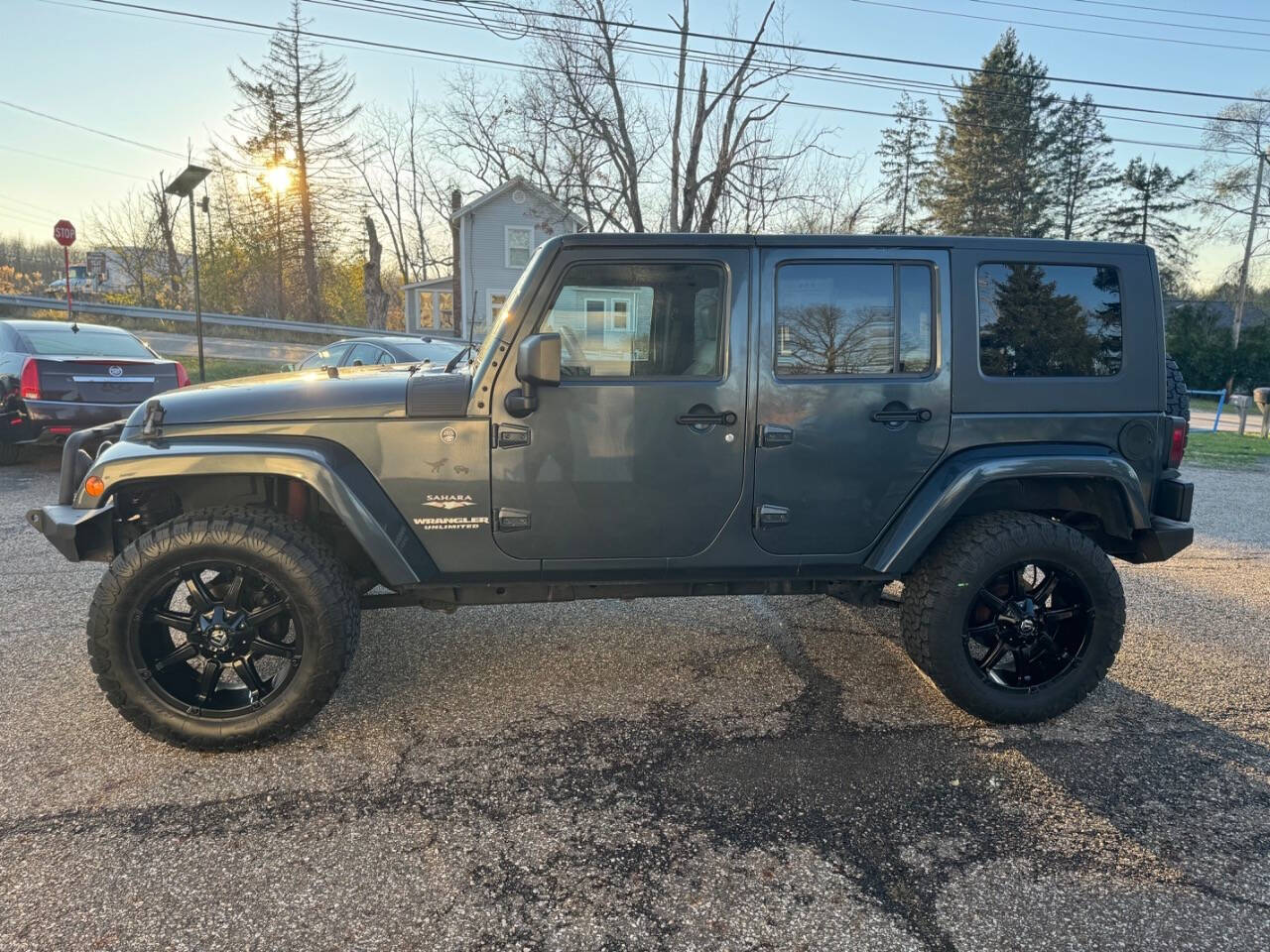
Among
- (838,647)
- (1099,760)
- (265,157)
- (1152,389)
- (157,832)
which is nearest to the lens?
(157,832)

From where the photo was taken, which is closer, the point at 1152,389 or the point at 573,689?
the point at 1152,389

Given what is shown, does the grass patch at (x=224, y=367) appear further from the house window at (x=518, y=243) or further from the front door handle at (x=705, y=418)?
the front door handle at (x=705, y=418)

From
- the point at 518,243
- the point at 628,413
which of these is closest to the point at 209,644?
the point at 628,413

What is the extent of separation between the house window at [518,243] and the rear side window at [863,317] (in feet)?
87.3

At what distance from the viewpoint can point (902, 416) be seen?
120 inches

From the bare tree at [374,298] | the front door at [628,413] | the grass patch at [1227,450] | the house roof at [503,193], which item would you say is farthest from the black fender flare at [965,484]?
the bare tree at [374,298]

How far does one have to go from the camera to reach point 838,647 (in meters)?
3.97

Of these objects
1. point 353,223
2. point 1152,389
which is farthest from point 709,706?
point 353,223

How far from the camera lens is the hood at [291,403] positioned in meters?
2.89

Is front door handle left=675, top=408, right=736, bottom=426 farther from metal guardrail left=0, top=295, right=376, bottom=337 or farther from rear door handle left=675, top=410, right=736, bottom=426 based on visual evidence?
metal guardrail left=0, top=295, right=376, bottom=337

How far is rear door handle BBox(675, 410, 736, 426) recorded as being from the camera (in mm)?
2951

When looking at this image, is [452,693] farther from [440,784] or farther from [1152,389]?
[1152,389]

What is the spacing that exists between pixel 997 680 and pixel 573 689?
183 centimetres

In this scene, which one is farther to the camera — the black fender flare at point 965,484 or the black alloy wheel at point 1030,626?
the black alloy wheel at point 1030,626
